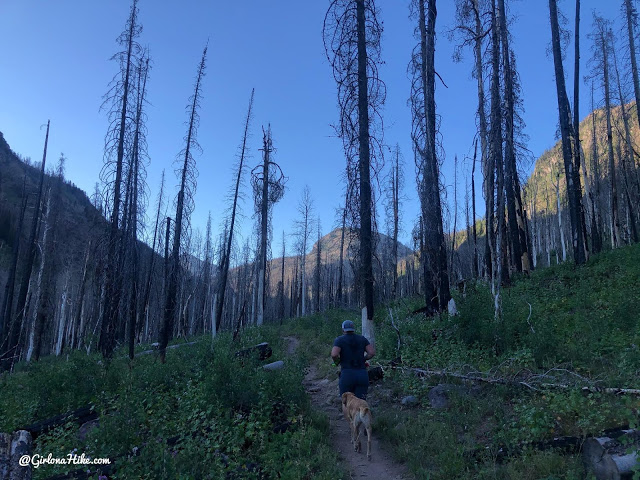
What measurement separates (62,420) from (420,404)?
710 centimetres

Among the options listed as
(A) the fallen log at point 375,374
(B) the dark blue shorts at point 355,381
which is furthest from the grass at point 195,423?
(A) the fallen log at point 375,374

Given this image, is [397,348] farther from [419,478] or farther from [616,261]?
[616,261]

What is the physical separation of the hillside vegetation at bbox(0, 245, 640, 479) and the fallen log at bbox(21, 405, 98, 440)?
0.74 ft

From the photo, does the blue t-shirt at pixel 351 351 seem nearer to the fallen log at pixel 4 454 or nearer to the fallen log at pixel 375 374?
the fallen log at pixel 375 374

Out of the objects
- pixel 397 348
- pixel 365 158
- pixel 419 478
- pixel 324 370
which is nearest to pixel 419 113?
pixel 365 158

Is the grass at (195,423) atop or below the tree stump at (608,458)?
below

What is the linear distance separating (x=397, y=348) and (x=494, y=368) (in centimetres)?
260

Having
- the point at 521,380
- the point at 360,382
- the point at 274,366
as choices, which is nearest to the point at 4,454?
the point at 360,382

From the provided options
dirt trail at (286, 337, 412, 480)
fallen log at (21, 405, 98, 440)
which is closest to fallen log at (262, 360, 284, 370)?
dirt trail at (286, 337, 412, 480)

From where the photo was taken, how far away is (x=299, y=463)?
459 centimetres

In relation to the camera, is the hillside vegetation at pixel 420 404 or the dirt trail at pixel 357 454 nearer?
the hillside vegetation at pixel 420 404

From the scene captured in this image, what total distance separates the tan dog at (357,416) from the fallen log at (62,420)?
529cm

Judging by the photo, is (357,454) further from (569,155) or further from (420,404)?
(569,155)

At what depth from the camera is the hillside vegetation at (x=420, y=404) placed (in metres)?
4.45
